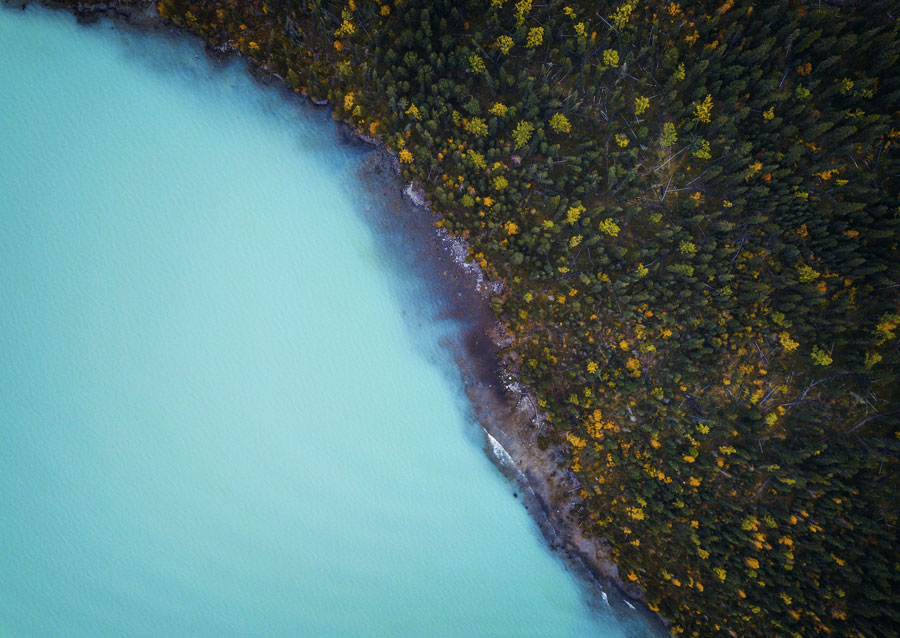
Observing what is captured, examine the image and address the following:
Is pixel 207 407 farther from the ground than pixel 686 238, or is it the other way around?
pixel 686 238

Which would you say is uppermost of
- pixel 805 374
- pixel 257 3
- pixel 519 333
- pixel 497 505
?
pixel 257 3

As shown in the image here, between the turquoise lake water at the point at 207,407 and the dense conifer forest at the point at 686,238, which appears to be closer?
the dense conifer forest at the point at 686,238

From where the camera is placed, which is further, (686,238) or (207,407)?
(207,407)

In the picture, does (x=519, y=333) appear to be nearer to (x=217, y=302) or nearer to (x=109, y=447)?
(x=217, y=302)

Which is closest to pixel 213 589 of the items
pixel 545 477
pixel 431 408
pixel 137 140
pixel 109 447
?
pixel 109 447
